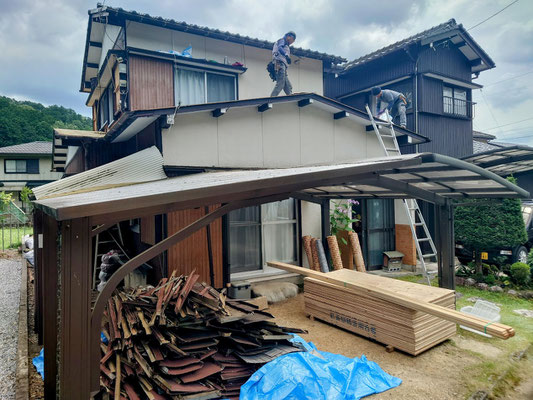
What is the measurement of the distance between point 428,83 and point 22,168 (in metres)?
33.8

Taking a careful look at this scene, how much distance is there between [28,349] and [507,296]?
8.84 metres

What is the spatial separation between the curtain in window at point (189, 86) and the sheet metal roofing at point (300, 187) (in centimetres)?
373

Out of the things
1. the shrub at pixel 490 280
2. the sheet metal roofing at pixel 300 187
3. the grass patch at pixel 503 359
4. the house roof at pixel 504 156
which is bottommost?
the grass patch at pixel 503 359

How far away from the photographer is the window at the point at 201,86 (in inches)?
332

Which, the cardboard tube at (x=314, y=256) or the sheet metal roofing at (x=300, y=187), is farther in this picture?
the cardboard tube at (x=314, y=256)

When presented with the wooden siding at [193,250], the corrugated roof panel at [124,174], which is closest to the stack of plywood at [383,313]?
the wooden siding at [193,250]

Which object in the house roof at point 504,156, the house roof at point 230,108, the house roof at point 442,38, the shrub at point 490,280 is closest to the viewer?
the house roof at point 230,108

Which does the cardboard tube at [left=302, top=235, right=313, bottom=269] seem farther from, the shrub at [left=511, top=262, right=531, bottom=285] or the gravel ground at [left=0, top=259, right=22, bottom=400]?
the gravel ground at [left=0, top=259, right=22, bottom=400]

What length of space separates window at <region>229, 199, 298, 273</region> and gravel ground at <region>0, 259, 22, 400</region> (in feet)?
12.1

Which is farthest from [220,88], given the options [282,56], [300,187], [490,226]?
[490,226]

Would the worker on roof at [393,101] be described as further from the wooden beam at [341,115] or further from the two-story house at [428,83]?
the wooden beam at [341,115]

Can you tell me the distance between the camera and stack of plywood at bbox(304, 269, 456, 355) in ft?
14.5

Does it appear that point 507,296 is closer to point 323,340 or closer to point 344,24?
point 323,340

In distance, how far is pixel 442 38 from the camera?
1093 centimetres
